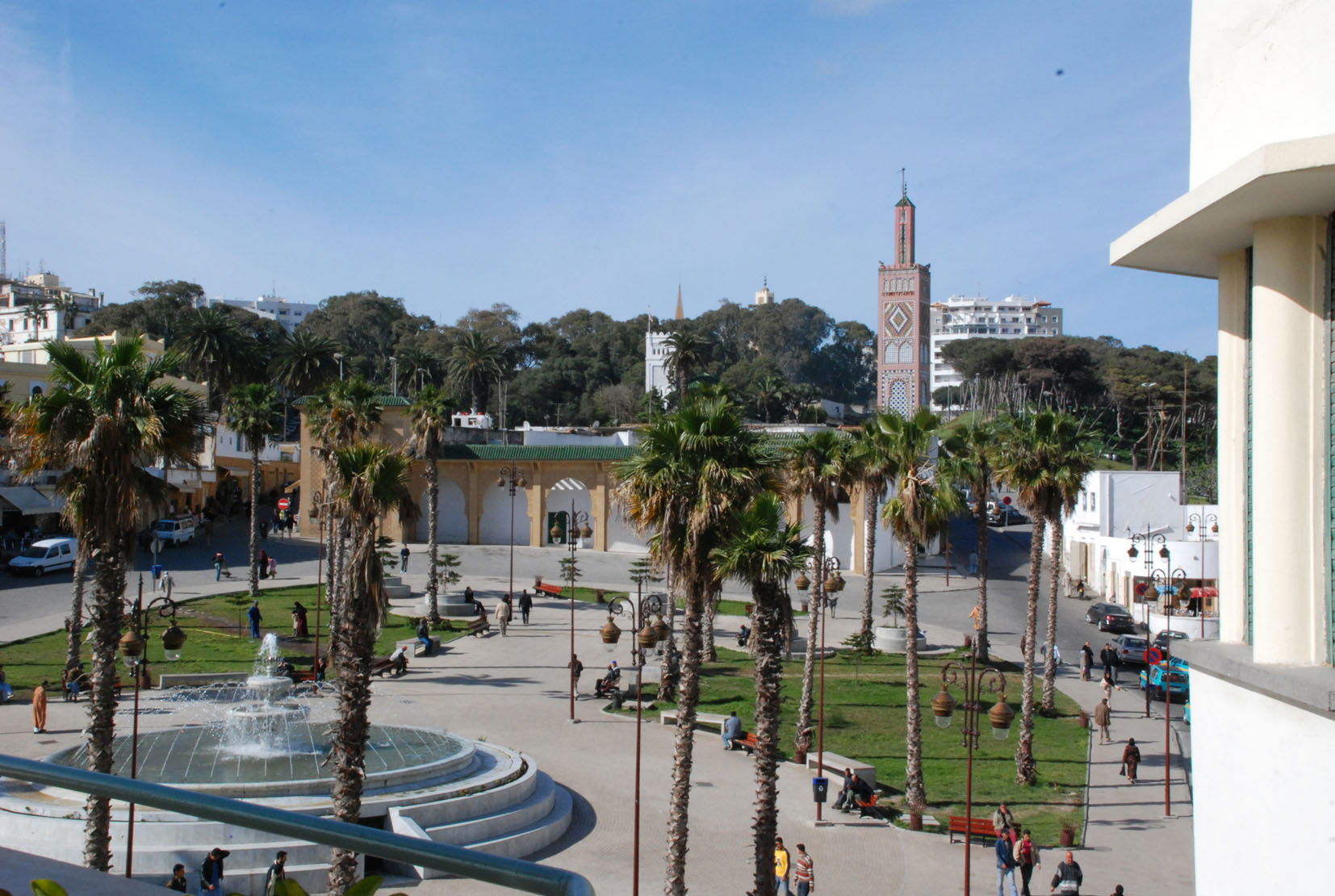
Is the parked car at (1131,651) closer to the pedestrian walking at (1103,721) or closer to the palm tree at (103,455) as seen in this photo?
the pedestrian walking at (1103,721)

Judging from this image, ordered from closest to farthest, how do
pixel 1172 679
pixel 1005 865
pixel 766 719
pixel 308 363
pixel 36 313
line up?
pixel 766 719 < pixel 1005 865 < pixel 1172 679 < pixel 308 363 < pixel 36 313

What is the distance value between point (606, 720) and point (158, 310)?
82.1 metres

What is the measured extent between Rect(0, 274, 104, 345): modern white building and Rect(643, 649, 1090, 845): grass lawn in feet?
255

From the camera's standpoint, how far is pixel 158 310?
94875 mm

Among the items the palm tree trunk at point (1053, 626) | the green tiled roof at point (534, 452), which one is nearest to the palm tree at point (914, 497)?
the palm tree trunk at point (1053, 626)

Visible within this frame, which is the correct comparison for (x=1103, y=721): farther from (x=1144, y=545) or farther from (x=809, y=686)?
(x=1144, y=545)

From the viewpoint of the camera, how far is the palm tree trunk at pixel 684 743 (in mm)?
15133

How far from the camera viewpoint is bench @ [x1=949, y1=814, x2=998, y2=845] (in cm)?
1911

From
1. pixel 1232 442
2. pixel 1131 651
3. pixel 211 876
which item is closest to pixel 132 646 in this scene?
pixel 211 876

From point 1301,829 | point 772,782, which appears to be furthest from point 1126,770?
point 1301,829

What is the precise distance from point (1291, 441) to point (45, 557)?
4410 cm

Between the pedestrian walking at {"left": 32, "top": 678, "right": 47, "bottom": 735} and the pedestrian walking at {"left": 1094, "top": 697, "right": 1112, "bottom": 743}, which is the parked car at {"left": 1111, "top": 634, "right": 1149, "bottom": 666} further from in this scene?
the pedestrian walking at {"left": 32, "top": 678, "right": 47, "bottom": 735}

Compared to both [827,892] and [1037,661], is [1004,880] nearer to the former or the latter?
[827,892]

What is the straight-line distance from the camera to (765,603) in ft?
52.1
